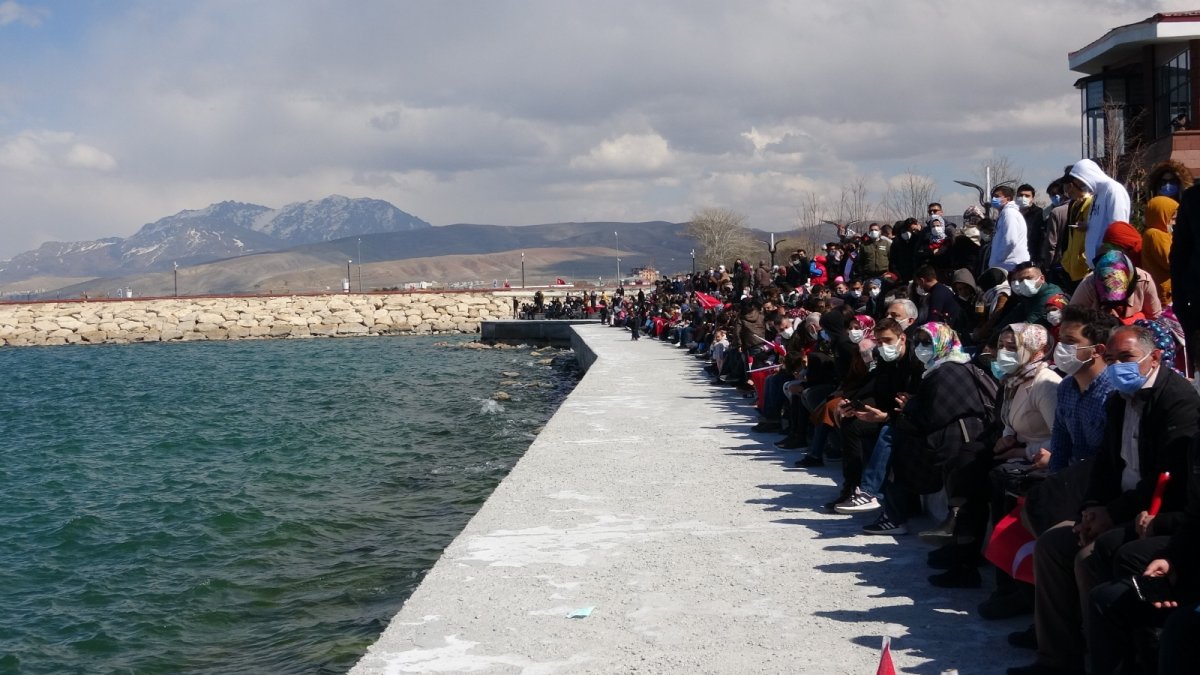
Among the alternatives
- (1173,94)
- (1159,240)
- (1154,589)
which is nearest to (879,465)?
(1159,240)

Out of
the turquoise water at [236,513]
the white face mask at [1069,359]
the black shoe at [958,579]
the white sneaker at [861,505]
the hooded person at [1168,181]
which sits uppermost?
the hooded person at [1168,181]

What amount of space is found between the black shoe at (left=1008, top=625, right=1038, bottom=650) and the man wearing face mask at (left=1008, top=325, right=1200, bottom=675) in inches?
14.8

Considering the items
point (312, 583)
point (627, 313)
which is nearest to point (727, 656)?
point (312, 583)

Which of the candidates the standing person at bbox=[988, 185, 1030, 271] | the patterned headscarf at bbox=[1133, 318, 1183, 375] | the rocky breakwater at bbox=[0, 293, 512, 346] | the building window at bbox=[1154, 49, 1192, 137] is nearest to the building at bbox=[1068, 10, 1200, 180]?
the building window at bbox=[1154, 49, 1192, 137]

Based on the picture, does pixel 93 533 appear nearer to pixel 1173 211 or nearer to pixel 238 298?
pixel 1173 211

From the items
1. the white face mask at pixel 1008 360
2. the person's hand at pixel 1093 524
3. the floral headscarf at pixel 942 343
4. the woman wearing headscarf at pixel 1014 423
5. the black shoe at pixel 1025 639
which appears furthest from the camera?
the floral headscarf at pixel 942 343

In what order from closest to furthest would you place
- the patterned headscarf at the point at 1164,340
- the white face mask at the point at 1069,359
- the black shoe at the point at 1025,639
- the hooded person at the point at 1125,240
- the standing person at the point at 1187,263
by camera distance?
the black shoe at the point at 1025,639, the white face mask at the point at 1069,359, the patterned headscarf at the point at 1164,340, the standing person at the point at 1187,263, the hooded person at the point at 1125,240

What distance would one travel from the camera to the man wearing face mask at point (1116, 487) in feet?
14.3

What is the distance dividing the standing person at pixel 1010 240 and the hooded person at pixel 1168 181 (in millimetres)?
2676

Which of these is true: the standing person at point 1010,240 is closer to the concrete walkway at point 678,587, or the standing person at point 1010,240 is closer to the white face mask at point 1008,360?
the concrete walkway at point 678,587

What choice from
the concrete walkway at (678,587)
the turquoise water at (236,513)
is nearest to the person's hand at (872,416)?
the concrete walkway at (678,587)

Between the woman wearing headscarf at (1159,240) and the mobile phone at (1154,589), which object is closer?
the mobile phone at (1154,589)

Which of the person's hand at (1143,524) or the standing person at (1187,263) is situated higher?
the standing person at (1187,263)

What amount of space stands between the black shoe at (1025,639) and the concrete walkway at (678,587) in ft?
0.20
